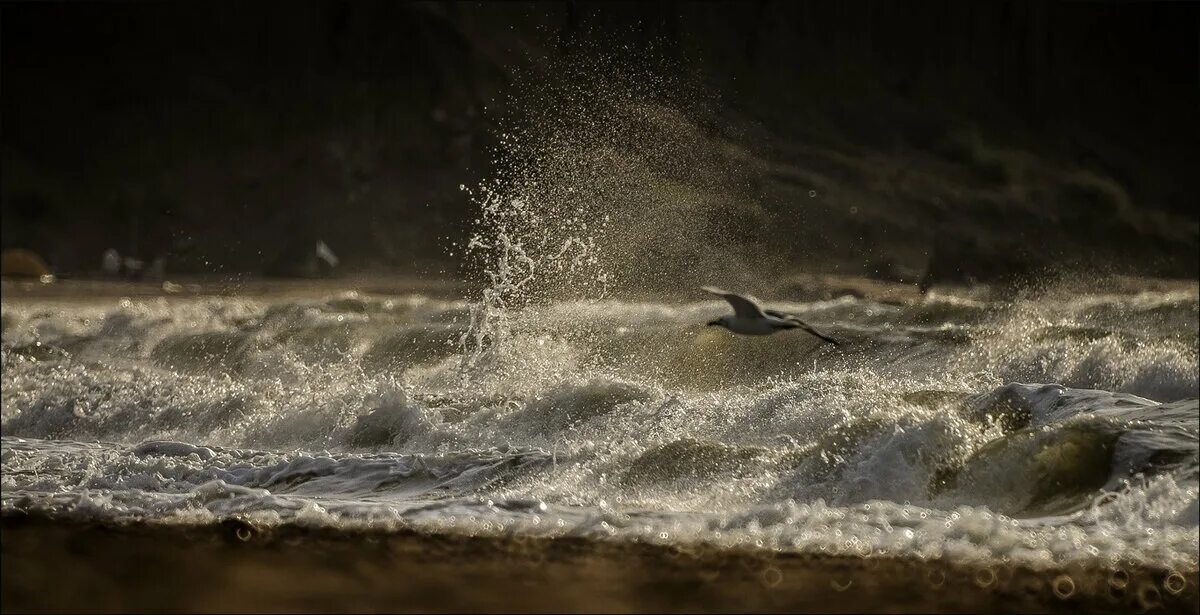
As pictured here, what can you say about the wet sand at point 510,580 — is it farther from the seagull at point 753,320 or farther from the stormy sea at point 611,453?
the seagull at point 753,320

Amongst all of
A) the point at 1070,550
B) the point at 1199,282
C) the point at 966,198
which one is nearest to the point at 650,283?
the point at 1199,282

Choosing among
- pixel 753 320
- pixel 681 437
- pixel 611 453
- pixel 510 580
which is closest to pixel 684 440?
pixel 681 437

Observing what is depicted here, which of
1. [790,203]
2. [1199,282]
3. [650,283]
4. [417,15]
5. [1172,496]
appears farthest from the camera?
[417,15]

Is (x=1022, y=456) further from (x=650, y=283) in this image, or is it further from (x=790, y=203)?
(x=790, y=203)

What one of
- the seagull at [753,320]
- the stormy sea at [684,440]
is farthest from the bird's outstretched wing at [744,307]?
the stormy sea at [684,440]

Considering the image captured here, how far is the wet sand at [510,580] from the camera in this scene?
506 centimetres

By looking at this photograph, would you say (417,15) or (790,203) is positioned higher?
(417,15)

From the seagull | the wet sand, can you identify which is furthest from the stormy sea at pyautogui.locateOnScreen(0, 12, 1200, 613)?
the seagull

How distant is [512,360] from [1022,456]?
4944 millimetres

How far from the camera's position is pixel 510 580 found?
17.8 feet

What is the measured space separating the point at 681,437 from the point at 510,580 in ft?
7.41

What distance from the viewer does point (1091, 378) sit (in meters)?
9.49

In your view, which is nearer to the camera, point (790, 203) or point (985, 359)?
point (985, 359)

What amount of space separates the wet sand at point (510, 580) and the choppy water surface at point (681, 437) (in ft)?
0.67
